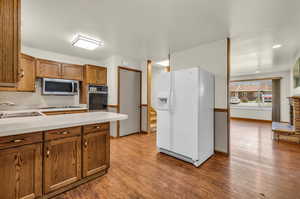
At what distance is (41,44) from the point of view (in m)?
3.22

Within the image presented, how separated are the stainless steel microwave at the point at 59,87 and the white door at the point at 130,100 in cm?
131

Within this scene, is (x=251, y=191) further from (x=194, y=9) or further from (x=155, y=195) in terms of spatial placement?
(x=194, y=9)

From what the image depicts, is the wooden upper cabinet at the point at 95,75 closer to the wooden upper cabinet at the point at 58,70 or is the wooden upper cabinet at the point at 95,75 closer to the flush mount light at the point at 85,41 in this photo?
the wooden upper cabinet at the point at 58,70

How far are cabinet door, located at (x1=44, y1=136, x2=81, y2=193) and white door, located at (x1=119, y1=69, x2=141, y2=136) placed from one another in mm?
2410

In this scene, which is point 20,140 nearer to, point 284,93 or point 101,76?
point 101,76

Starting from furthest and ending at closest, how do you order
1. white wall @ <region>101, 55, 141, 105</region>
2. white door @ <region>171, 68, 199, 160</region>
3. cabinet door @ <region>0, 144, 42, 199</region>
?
white wall @ <region>101, 55, 141, 105</region> < white door @ <region>171, 68, 199, 160</region> < cabinet door @ <region>0, 144, 42, 199</region>

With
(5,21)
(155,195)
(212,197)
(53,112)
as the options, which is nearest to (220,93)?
(212,197)

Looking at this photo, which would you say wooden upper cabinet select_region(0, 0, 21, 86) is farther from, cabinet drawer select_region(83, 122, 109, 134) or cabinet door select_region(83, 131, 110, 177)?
A: cabinet door select_region(83, 131, 110, 177)

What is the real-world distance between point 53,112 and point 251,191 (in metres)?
4.03

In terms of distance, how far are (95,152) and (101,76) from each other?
2.80 metres

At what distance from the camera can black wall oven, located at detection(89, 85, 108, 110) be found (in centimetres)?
391

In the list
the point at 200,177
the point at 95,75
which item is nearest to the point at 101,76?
the point at 95,75

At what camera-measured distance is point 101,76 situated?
13.8 ft

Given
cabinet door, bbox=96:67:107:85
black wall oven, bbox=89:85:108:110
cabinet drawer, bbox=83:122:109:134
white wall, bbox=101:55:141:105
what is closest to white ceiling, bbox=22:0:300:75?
white wall, bbox=101:55:141:105
